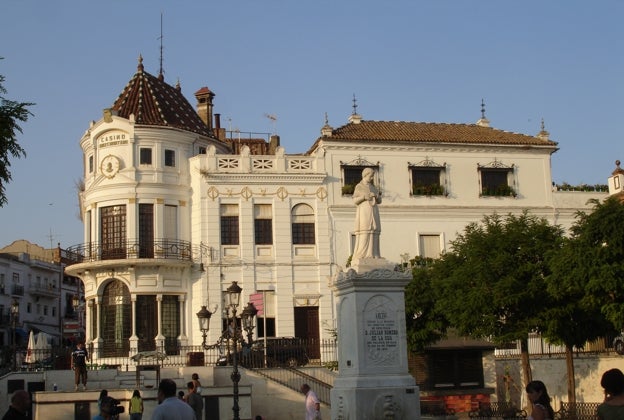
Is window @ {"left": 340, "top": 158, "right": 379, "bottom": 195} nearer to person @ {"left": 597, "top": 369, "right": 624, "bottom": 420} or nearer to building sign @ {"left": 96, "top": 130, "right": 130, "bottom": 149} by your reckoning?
building sign @ {"left": 96, "top": 130, "right": 130, "bottom": 149}

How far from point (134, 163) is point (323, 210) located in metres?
8.72

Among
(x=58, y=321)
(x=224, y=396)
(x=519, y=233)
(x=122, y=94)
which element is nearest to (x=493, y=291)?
(x=519, y=233)

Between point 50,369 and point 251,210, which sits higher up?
point 251,210

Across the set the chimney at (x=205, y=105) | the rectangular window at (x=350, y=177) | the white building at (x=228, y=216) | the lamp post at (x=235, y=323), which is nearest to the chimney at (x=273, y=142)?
the chimney at (x=205, y=105)

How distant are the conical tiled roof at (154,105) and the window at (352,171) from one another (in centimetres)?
684

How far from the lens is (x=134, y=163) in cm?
4094

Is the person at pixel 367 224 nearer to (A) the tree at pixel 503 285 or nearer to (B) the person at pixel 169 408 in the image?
(B) the person at pixel 169 408

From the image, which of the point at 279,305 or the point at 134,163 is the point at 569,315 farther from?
the point at 134,163

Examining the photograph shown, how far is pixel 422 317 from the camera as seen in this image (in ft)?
112

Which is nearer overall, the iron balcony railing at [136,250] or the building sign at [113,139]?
the iron balcony railing at [136,250]

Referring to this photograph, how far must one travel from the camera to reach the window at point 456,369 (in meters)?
35.2

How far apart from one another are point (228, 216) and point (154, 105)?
6571 millimetres

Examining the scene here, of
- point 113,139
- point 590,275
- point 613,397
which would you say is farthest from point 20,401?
point 113,139

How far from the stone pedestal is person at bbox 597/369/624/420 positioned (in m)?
9.85
